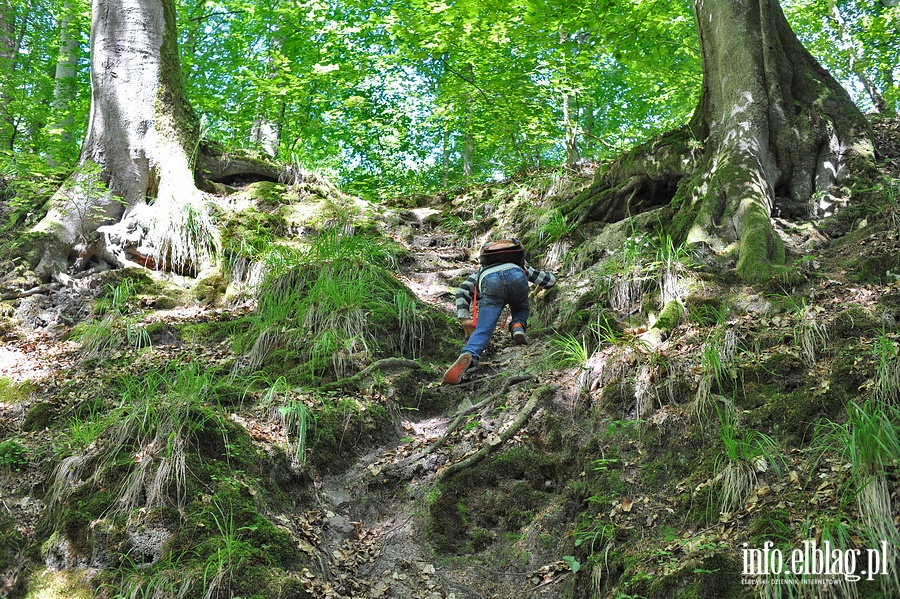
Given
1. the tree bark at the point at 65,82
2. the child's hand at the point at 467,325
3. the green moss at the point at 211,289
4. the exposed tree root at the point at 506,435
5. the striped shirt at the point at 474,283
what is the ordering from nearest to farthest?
the exposed tree root at the point at 506,435 < the child's hand at the point at 467,325 < the striped shirt at the point at 474,283 < the green moss at the point at 211,289 < the tree bark at the point at 65,82

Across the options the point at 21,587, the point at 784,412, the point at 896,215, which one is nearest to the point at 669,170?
the point at 896,215

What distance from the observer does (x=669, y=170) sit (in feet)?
25.2

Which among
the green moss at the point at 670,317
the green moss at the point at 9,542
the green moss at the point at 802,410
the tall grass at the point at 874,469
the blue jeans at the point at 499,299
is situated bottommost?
the green moss at the point at 9,542

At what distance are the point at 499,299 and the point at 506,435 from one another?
2.00 metres

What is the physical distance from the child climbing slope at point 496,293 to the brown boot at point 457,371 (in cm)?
14

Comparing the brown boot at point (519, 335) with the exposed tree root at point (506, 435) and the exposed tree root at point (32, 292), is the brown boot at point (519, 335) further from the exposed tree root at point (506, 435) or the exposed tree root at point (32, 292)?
the exposed tree root at point (32, 292)

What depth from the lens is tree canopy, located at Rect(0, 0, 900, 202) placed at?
36.0 feet

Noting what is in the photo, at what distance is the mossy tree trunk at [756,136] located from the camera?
256 inches

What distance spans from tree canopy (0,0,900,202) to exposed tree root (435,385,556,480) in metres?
5.51

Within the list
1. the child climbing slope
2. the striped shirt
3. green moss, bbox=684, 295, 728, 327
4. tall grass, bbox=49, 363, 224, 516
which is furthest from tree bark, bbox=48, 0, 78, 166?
green moss, bbox=684, 295, 728, 327

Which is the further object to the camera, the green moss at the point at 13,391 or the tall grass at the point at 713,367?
the green moss at the point at 13,391

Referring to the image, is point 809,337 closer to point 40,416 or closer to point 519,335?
point 519,335

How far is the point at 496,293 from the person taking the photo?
6.64 m

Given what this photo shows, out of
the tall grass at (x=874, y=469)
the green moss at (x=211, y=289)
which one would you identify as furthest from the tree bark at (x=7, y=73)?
the tall grass at (x=874, y=469)
